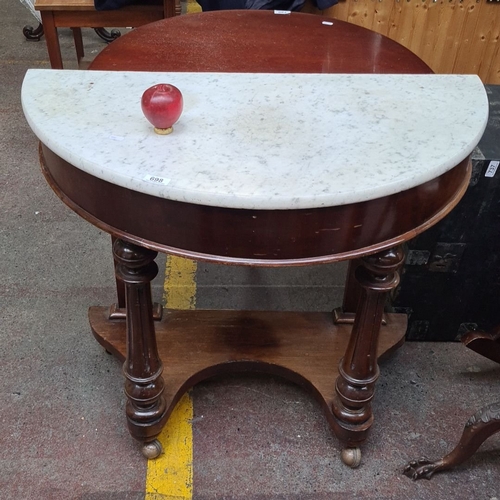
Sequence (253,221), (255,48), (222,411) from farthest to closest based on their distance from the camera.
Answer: (222,411)
(255,48)
(253,221)

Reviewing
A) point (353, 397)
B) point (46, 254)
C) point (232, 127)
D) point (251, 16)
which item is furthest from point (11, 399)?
point (251, 16)

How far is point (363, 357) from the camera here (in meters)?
1.27

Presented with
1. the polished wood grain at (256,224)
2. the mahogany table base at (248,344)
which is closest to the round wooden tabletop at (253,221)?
the polished wood grain at (256,224)

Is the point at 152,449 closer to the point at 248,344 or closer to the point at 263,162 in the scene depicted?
the point at 248,344

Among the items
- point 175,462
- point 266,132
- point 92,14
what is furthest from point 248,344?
point 92,14

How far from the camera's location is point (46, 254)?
2.08m

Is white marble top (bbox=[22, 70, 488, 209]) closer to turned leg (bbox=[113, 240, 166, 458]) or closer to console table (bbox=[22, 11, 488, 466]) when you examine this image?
console table (bbox=[22, 11, 488, 466])

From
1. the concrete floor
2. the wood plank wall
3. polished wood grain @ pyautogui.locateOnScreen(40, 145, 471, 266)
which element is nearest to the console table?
polished wood grain @ pyautogui.locateOnScreen(40, 145, 471, 266)

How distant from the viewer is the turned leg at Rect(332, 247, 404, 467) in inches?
42.3

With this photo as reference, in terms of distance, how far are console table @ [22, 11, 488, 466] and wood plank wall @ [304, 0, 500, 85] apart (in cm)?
91

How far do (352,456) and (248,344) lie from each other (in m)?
0.38

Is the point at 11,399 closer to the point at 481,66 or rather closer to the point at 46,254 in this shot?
the point at 46,254

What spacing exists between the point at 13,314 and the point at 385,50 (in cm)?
131

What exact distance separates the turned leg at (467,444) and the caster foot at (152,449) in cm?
59
